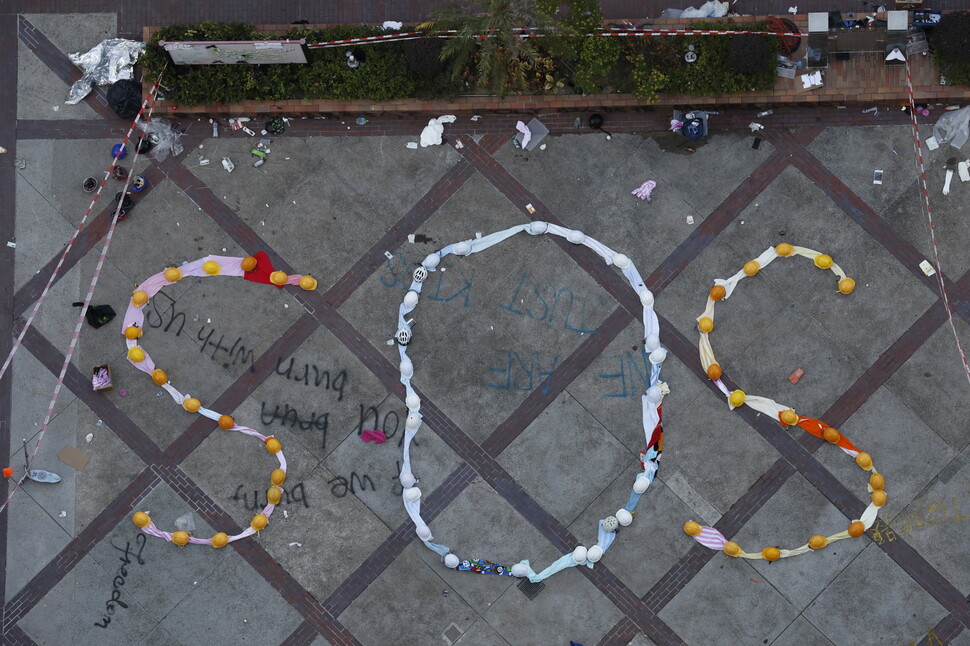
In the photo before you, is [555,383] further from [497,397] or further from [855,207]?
[855,207]

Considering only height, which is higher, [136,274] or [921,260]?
[921,260]

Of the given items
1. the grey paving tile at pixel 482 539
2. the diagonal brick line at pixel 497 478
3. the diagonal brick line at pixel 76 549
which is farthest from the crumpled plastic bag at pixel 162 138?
the grey paving tile at pixel 482 539

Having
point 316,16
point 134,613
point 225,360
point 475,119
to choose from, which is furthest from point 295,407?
point 316,16

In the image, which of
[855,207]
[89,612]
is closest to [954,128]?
[855,207]

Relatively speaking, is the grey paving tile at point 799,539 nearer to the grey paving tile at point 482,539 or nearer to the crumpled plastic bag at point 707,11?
the grey paving tile at point 482,539

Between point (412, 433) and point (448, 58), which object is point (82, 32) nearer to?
point (448, 58)

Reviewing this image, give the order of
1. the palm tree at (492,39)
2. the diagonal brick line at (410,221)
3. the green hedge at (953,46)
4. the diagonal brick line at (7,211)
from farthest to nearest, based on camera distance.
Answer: the diagonal brick line at (7,211) → the diagonal brick line at (410,221) → the green hedge at (953,46) → the palm tree at (492,39)

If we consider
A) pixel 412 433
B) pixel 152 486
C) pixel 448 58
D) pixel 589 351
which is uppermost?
pixel 448 58
